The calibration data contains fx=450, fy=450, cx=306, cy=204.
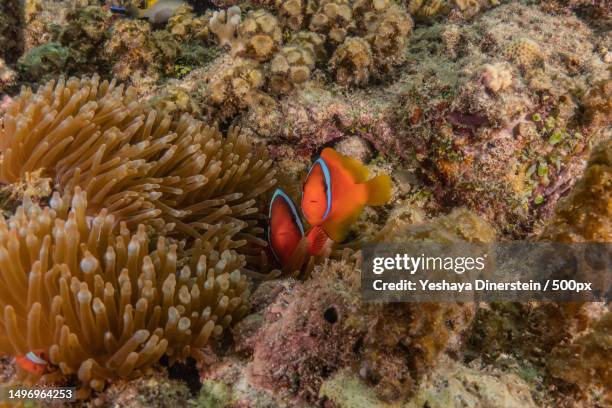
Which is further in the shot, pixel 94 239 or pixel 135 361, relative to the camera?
pixel 94 239

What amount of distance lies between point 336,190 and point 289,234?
48cm

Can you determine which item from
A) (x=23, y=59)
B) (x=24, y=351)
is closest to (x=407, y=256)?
(x=24, y=351)

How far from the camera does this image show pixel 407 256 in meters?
1.64

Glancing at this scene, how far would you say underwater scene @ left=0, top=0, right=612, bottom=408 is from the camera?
1.84m

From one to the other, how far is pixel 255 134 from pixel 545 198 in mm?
2256

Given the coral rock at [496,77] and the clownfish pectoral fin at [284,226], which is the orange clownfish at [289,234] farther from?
the coral rock at [496,77]

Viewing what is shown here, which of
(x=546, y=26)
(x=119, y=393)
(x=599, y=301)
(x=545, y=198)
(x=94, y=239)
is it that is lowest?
(x=119, y=393)

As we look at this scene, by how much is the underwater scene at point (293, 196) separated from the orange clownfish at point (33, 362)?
0.01 metres

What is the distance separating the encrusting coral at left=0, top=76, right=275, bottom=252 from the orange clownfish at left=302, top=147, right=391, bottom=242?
21.2 inches

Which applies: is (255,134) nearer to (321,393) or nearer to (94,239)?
(94,239)

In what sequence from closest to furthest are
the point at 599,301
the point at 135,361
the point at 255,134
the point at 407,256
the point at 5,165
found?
the point at 407,256 < the point at 135,361 < the point at 599,301 < the point at 5,165 < the point at 255,134

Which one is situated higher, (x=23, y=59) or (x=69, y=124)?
(x=23, y=59)

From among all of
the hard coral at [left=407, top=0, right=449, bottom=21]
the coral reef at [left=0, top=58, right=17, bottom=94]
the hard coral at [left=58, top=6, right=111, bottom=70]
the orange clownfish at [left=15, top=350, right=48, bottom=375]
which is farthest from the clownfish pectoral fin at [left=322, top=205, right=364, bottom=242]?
the coral reef at [left=0, top=58, right=17, bottom=94]

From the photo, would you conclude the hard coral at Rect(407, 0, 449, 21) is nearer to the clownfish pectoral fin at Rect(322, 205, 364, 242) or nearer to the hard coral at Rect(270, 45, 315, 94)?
the hard coral at Rect(270, 45, 315, 94)
